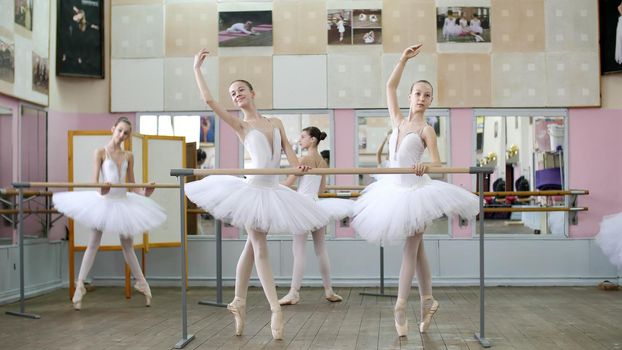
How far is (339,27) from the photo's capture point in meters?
8.49

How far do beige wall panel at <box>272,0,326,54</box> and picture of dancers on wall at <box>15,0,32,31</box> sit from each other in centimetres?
257

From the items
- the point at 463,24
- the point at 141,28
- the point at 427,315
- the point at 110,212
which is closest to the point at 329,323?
the point at 427,315

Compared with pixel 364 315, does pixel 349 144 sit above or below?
above

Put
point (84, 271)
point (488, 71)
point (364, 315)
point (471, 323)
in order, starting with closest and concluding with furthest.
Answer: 1. point (471, 323)
2. point (364, 315)
3. point (84, 271)
4. point (488, 71)

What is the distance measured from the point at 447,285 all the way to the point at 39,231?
4381mm

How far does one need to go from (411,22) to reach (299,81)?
4.61 feet

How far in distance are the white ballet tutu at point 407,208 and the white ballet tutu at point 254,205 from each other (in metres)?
0.33

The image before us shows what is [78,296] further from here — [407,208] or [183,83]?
[407,208]

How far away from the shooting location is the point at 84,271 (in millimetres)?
6543

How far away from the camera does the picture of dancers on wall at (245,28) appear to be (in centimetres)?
851

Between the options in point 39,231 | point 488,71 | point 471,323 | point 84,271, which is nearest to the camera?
point 471,323

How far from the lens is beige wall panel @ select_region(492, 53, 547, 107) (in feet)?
27.5

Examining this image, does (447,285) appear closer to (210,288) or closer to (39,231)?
(210,288)

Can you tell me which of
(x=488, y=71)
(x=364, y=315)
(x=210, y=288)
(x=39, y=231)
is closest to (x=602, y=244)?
(x=364, y=315)
